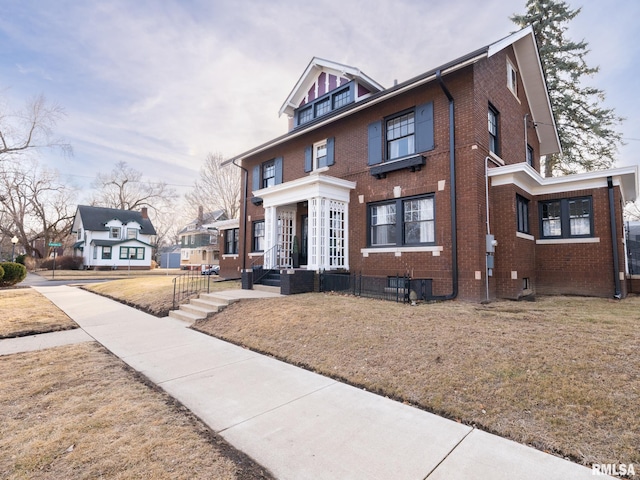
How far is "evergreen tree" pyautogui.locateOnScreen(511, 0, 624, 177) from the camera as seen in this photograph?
20531mm

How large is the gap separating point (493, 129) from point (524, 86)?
4716mm

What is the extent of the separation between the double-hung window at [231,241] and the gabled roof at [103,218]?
2979 cm

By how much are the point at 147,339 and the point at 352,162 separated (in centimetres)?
885

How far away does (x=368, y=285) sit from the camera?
1009 cm

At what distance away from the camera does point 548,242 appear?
1115cm

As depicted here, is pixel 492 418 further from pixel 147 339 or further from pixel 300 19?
pixel 300 19

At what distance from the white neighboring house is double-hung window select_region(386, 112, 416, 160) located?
128 ft

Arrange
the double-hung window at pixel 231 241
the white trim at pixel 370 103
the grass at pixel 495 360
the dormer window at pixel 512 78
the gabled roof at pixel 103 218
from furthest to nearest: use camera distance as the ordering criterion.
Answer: the gabled roof at pixel 103 218, the double-hung window at pixel 231 241, the dormer window at pixel 512 78, the white trim at pixel 370 103, the grass at pixel 495 360

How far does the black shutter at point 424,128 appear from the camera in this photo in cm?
1002

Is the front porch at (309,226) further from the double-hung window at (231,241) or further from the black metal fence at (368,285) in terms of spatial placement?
the double-hung window at (231,241)

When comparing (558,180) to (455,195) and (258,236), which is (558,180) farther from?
(258,236)

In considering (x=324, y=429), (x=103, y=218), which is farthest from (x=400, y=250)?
(x=103, y=218)

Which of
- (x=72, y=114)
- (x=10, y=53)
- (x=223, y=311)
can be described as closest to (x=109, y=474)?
(x=223, y=311)

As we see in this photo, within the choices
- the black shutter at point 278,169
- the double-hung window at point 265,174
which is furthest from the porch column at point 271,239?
the double-hung window at point 265,174
